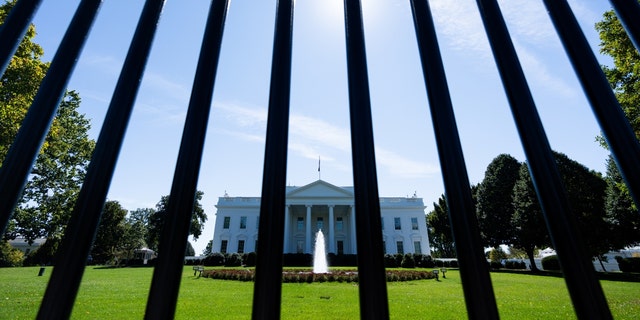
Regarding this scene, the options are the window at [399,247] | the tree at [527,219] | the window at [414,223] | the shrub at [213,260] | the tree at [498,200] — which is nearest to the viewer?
the tree at [527,219]

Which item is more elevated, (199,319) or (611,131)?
(611,131)

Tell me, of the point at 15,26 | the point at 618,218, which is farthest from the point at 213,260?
the point at 15,26

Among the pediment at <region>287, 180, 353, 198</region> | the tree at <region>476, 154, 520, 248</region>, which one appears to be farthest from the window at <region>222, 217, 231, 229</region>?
the tree at <region>476, 154, 520, 248</region>

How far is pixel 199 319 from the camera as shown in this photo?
7.72 metres

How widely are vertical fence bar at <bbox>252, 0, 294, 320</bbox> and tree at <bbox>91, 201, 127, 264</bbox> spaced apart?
60.7 meters

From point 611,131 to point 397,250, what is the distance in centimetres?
6440

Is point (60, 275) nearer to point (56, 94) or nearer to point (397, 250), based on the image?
point (56, 94)

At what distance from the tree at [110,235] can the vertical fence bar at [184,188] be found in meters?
60.6

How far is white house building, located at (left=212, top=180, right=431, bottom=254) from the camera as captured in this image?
57625 millimetres

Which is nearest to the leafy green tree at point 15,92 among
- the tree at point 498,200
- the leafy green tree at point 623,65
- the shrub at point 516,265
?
the leafy green tree at point 623,65

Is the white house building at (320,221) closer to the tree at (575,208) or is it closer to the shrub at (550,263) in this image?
the shrub at (550,263)

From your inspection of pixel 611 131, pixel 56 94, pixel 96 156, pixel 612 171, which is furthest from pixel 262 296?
pixel 612 171

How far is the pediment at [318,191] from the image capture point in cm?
5762

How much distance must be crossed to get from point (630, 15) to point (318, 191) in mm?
57446
